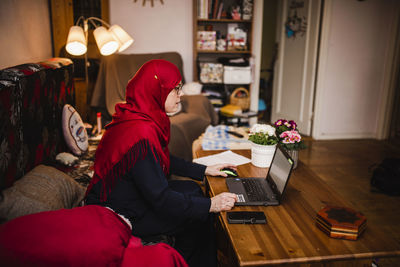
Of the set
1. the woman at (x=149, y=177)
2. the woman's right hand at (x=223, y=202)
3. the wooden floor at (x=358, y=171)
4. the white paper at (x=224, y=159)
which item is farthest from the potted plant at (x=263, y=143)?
→ the wooden floor at (x=358, y=171)

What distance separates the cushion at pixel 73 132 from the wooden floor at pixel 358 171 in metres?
1.81

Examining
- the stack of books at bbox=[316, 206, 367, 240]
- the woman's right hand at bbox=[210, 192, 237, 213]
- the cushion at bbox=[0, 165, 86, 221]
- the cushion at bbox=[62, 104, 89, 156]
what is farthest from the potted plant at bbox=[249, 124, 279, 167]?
the cushion at bbox=[62, 104, 89, 156]

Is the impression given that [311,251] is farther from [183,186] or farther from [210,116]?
[210,116]

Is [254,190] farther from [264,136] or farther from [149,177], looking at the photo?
A: [149,177]

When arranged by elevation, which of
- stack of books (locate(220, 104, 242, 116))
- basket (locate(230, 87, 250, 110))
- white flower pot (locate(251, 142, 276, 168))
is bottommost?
stack of books (locate(220, 104, 242, 116))

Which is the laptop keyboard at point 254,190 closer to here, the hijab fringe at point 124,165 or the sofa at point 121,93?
the hijab fringe at point 124,165

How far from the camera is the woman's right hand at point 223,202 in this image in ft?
3.91

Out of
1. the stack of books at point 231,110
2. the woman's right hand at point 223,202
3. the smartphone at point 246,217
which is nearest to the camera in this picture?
the smartphone at point 246,217

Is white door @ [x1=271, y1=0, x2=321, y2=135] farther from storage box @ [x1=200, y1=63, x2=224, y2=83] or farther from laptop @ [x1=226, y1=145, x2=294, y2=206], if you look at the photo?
laptop @ [x1=226, y1=145, x2=294, y2=206]

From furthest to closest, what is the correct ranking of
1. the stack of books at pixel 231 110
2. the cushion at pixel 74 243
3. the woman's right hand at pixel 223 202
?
the stack of books at pixel 231 110
the woman's right hand at pixel 223 202
the cushion at pixel 74 243

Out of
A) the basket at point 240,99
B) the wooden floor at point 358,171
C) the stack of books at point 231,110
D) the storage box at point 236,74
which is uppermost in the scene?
the storage box at point 236,74

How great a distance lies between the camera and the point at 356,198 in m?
2.69

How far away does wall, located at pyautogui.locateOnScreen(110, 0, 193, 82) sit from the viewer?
3997 mm

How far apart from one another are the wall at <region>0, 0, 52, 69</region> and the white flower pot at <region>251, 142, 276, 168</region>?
174 centimetres
